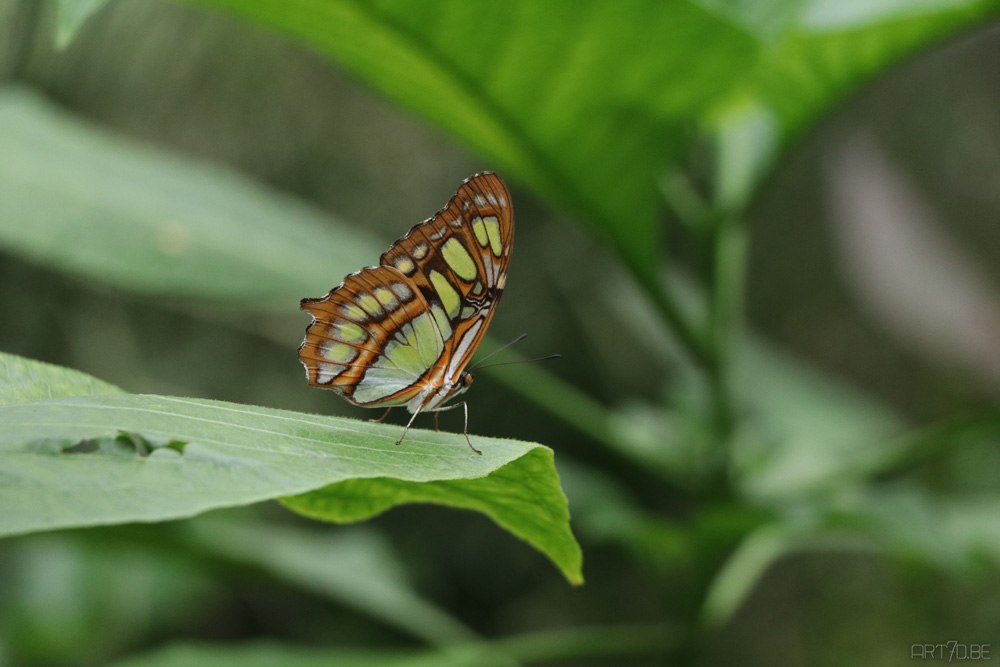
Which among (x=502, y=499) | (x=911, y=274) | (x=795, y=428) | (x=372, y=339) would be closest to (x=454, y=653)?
(x=372, y=339)

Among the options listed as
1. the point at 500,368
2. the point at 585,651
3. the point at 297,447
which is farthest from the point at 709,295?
the point at 297,447

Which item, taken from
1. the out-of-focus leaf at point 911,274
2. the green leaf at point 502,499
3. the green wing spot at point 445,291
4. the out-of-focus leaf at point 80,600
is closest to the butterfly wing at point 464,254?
the green wing spot at point 445,291

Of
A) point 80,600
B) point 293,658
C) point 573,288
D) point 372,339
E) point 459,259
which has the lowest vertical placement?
point 80,600

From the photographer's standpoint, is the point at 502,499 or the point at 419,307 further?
the point at 419,307

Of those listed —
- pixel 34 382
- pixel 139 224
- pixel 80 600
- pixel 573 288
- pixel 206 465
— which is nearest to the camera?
pixel 206 465

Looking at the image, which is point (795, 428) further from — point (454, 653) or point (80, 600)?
point (80, 600)

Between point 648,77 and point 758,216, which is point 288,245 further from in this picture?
point 758,216

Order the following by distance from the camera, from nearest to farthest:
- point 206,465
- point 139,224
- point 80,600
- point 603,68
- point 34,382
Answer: point 206,465
point 34,382
point 603,68
point 139,224
point 80,600

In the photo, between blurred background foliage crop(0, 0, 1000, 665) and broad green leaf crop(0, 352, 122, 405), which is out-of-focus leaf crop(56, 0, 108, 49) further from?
broad green leaf crop(0, 352, 122, 405)
